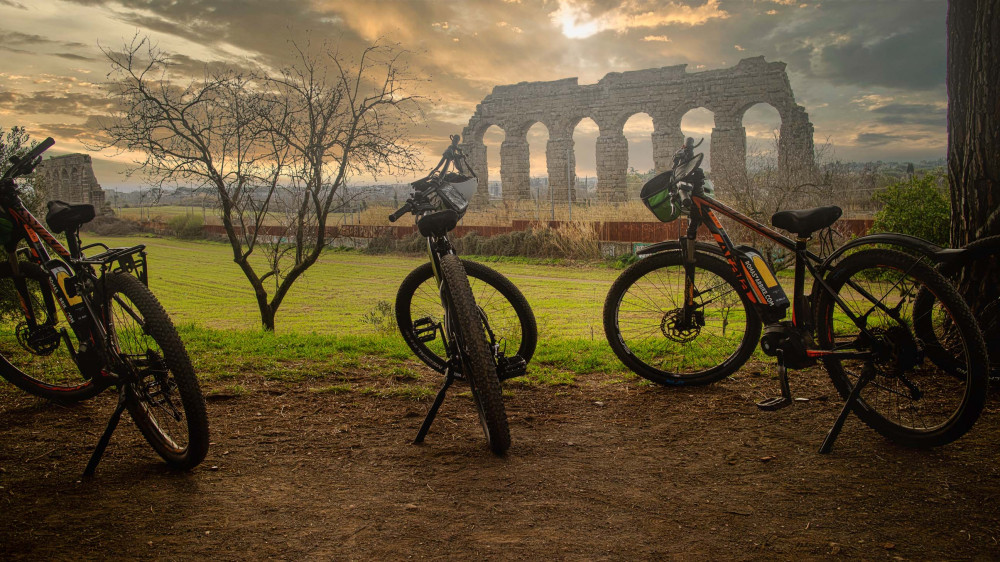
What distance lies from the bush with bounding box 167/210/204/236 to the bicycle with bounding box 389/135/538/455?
16.2 metres

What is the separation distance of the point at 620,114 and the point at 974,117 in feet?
74.9

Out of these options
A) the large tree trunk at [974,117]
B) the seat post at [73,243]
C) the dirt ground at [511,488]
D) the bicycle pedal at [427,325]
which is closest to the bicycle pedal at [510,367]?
the dirt ground at [511,488]

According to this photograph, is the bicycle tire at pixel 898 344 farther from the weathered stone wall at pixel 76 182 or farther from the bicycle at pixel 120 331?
the weathered stone wall at pixel 76 182

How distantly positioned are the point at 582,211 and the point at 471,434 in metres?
12.5

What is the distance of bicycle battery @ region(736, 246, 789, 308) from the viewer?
3145 mm

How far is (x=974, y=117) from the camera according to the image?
135 inches

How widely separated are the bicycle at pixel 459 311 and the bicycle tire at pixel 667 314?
0.67m

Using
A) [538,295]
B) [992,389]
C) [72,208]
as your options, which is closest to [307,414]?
[72,208]

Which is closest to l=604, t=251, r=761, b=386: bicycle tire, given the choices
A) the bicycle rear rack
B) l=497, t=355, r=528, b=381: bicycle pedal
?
l=497, t=355, r=528, b=381: bicycle pedal

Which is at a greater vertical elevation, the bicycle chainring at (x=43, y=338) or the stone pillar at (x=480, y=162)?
the stone pillar at (x=480, y=162)

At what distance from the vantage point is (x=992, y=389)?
3.28 metres

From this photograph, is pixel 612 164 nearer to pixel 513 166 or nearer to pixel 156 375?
pixel 513 166

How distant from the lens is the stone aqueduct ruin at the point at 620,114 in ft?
76.1

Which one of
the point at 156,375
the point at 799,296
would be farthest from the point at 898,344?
the point at 156,375
